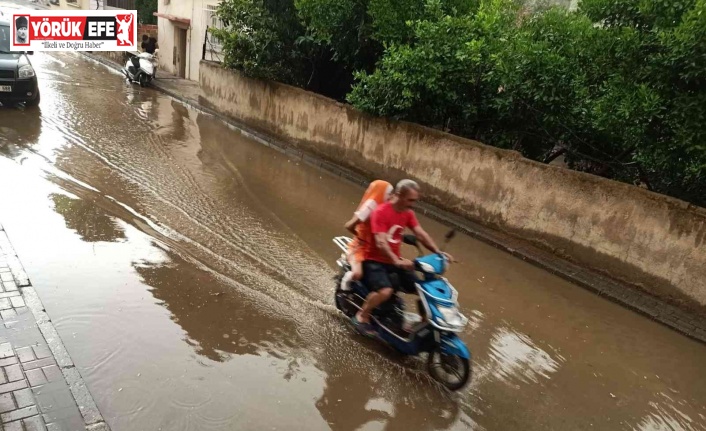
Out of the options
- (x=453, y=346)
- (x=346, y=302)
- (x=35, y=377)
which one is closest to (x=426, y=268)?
(x=453, y=346)

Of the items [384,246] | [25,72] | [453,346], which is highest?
[25,72]

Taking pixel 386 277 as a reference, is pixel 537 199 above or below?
above

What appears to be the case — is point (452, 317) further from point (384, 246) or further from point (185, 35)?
point (185, 35)

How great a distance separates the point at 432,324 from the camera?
4.45 metres

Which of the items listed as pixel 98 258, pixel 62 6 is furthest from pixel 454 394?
pixel 62 6

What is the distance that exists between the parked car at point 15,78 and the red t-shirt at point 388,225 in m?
11.5

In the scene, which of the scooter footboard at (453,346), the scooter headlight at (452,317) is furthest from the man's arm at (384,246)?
the scooter footboard at (453,346)

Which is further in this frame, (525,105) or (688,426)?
(525,105)

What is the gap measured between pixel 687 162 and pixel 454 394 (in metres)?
4.86

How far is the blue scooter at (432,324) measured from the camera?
14.6 ft

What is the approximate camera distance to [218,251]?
678 centimetres

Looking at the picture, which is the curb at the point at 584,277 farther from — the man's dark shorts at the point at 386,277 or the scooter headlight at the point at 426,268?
the scooter headlight at the point at 426,268

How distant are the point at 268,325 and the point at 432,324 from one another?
1829 mm

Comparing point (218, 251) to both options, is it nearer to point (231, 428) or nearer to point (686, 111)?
point (231, 428)
